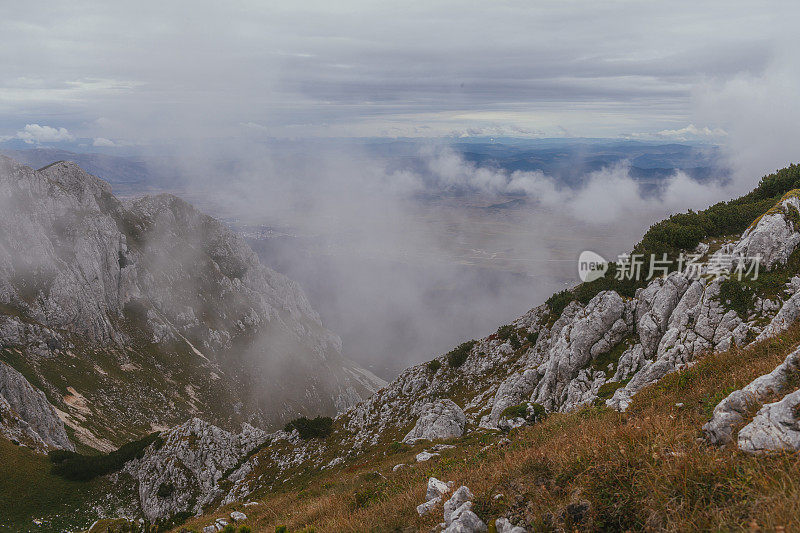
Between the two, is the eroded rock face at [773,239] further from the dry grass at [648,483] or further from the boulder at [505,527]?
the boulder at [505,527]

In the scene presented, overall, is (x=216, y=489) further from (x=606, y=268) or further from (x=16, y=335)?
(x=16, y=335)

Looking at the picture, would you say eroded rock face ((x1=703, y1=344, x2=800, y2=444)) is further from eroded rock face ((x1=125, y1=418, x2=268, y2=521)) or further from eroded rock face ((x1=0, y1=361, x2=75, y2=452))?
eroded rock face ((x1=0, y1=361, x2=75, y2=452))

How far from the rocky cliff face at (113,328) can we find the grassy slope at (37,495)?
110 feet

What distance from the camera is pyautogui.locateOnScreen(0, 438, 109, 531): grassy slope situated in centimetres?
4125

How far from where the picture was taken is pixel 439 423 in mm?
34125

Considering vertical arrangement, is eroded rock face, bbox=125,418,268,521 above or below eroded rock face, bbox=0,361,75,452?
above

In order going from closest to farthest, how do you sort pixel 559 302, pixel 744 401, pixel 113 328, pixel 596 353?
1. pixel 744 401
2. pixel 596 353
3. pixel 559 302
4. pixel 113 328

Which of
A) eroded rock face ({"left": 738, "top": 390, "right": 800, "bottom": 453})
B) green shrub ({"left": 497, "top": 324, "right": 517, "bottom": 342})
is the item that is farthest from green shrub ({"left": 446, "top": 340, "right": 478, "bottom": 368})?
eroded rock face ({"left": 738, "top": 390, "right": 800, "bottom": 453})

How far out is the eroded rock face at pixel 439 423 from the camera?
3322 cm

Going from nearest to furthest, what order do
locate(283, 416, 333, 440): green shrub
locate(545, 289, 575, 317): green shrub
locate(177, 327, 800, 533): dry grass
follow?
locate(177, 327, 800, 533): dry grass
locate(283, 416, 333, 440): green shrub
locate(545, 289, 575, 317): green shrub

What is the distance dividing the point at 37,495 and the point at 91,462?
7.00 m

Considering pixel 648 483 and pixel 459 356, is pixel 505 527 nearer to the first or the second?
pixel 648 483

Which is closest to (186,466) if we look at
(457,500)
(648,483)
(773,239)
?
(457,500)

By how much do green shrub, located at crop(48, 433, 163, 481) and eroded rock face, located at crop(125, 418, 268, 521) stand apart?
1.17m
